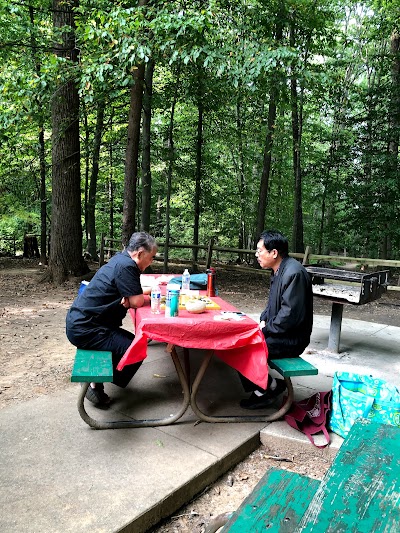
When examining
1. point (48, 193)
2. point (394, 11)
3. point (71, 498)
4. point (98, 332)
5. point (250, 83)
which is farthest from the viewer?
point (48, 193)

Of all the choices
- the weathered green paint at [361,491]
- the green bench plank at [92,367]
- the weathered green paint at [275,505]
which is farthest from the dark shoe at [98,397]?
the weathered green paint at [361,491]

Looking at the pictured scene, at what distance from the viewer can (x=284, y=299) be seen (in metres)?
3.16

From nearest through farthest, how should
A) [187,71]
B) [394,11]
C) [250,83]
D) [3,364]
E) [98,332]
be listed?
[98,332], [3,364], [250,83], [187,71], [394,11]

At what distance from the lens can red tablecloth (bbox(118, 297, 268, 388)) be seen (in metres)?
2.71

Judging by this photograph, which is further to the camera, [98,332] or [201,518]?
[98,332]

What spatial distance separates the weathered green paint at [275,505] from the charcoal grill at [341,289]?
291 centimetres

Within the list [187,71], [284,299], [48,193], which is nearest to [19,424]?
[284,299]

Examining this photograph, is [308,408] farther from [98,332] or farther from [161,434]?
[98,332]

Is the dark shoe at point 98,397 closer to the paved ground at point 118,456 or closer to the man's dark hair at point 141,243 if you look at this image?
the paved ground at point 118,456

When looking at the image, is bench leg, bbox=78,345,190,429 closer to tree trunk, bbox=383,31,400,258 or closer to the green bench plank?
the green bench plank

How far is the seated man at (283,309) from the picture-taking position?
3133mm

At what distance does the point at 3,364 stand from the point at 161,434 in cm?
222

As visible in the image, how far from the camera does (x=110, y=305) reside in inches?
124

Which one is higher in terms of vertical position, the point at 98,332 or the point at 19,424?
the point at 98,332
